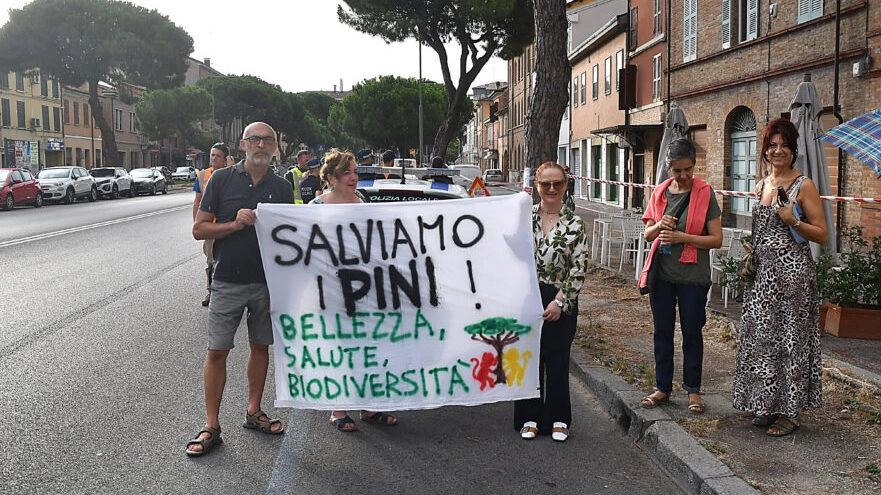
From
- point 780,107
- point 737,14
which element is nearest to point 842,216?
point 780,107

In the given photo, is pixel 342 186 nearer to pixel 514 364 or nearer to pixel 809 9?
pixel 514 364

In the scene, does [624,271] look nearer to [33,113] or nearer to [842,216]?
[842,216]

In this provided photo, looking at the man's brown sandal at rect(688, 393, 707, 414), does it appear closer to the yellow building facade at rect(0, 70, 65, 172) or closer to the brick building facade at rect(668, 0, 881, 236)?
the brick building facade at rect(668, 0, 881, 236)

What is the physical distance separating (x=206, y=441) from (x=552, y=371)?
2065 mm

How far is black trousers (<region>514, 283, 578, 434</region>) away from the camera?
17.1 ft

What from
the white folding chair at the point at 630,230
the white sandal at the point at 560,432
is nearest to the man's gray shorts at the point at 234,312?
the white sandal at the point at 560,432

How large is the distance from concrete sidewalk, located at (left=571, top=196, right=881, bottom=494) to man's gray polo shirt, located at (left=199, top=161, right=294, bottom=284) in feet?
8.34

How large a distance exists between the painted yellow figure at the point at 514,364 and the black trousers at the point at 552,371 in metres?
0.12

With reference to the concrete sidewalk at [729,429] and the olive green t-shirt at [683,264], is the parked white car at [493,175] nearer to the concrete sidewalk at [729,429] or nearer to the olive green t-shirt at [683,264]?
the concrete sidewalk at [729,429]

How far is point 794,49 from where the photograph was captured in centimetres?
1773

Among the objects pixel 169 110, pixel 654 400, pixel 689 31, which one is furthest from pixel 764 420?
pixel 169 110

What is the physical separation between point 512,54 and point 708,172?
14009 millimetres

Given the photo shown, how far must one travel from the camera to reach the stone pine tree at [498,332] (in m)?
5.20

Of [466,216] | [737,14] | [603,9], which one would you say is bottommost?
[466,216]
